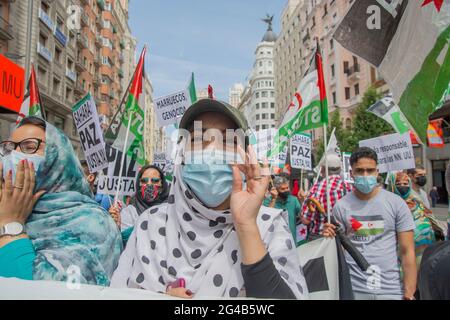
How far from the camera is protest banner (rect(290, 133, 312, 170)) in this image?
6797 mm

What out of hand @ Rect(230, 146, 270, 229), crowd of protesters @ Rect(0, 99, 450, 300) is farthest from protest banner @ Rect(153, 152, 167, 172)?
hand @ Rect(230, 146, 270, 229)

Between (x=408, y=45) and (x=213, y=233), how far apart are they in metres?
1.72

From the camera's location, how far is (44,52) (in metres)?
25.7

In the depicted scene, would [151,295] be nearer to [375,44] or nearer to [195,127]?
[195,127]

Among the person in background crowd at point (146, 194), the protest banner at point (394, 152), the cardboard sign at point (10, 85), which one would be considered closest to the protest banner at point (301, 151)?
the protest banner at point (394, 152)

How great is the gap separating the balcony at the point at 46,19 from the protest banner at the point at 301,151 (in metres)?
25.0

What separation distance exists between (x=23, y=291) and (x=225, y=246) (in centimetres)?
76

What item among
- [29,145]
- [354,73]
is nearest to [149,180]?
[29,145]

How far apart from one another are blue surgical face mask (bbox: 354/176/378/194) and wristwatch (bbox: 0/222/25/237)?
2.52m

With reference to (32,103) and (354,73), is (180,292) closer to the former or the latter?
(32,103)

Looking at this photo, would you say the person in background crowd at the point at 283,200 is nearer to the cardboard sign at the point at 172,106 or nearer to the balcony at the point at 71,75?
the cardboard sign at the point at 172,106

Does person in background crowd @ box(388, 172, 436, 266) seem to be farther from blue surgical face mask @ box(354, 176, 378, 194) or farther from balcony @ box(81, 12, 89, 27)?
balcony @ box(81, 12, 89, 27)

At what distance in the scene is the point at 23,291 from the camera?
3.84 feet
